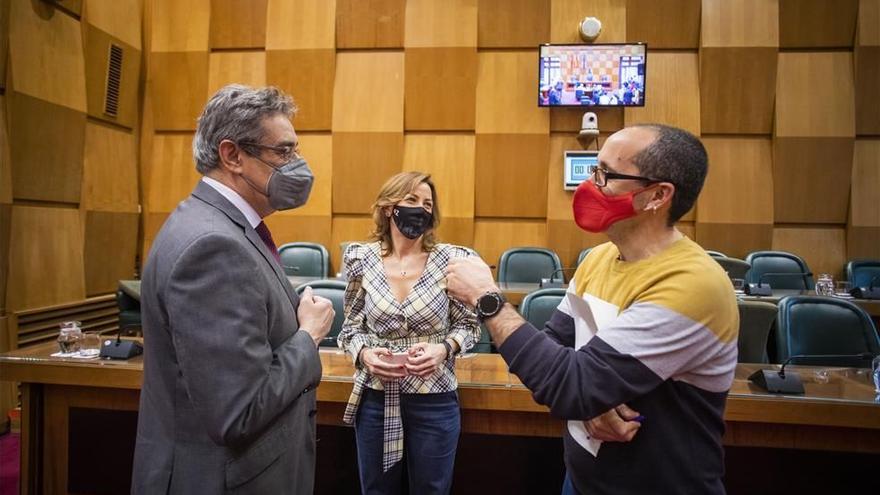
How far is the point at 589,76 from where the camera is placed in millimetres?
5320

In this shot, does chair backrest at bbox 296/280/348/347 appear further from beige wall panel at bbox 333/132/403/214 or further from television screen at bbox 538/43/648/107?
television screen at bbox 538/43/648/107

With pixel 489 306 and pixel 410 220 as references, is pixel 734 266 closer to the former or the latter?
pixel 410 220

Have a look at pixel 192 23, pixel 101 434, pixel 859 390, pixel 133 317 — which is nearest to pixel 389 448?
pixel 101 434

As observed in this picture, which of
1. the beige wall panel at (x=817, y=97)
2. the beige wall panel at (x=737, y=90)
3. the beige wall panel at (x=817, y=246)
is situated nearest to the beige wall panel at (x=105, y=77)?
the beige wall panel at (x=737, y=90)

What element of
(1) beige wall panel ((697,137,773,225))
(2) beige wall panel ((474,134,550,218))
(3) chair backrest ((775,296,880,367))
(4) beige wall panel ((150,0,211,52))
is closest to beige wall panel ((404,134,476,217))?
(2) beige wall panel ((474,134,550,218))

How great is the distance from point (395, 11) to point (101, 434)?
16.1ft

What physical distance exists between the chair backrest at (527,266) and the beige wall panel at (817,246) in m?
2.55

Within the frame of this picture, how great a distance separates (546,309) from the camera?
270 cm

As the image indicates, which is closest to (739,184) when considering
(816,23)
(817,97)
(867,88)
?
(817,97)

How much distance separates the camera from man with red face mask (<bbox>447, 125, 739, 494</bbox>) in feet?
3.32

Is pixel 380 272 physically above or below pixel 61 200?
below

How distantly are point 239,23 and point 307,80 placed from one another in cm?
101

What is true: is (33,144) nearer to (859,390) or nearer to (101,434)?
(101,434)

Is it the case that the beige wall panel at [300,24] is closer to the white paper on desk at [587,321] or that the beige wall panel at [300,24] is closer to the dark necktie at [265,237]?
the dark necktie at [265,237]
